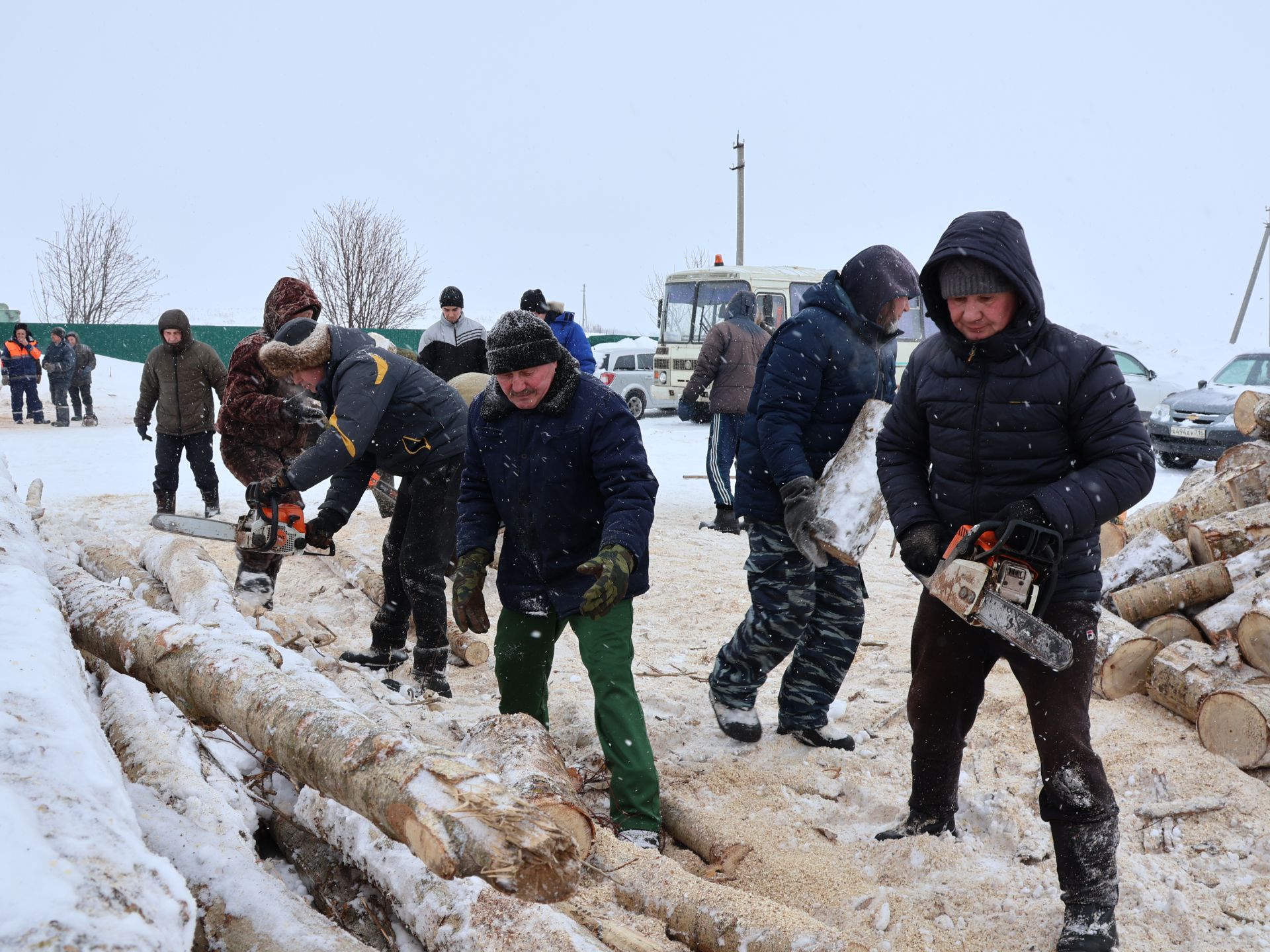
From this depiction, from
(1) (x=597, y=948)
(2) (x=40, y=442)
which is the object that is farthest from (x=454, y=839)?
(2) (x=40, y=442)

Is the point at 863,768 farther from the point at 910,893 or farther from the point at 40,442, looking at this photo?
the point at 40,442

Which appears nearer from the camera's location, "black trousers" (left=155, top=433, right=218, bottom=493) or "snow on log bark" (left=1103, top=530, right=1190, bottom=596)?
"snow on log bark" (left=1103, top=530, right=1190, bottom=596)

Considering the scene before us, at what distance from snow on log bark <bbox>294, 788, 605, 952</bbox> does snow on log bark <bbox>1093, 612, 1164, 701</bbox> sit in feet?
9.87

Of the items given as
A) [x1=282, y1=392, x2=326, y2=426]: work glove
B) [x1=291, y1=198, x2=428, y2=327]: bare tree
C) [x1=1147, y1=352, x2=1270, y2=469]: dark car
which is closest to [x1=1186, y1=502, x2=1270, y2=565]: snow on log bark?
[x1=282, y1=392, x2=326, y2=426]: work glove

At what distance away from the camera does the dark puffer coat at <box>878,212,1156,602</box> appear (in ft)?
7.63

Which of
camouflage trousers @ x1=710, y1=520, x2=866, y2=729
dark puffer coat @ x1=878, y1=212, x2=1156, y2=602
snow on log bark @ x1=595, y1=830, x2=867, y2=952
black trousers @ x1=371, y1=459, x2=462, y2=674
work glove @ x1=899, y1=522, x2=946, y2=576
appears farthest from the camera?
black trousers @ x1=371, y1=459, x2=462, y2=674

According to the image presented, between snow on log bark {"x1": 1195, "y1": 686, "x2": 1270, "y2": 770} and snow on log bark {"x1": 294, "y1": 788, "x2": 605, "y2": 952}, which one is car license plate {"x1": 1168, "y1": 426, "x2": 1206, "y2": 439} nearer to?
snow on log bark {"x1": 1195, "y1": 686, "x2": 1270, "y2": 770}

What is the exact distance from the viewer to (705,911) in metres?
2.13

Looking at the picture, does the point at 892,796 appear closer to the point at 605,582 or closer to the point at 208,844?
the point at 605,582

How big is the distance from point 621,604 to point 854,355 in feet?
4.68

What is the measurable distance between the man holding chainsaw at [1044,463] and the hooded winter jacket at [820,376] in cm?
95

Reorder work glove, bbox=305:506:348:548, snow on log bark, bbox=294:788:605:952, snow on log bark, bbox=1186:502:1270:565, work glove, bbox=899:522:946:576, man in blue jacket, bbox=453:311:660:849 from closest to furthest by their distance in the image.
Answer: snow on log bark, bbox=294:788:605:952
work glove, bbox=899:522:946:576
man in blue jacket, bbox=453:311:660:849
work glove, bbox=305:506:348:548
snow on log bark, bbox=1186:502:1270:565

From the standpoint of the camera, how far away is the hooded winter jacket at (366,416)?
4027 mm

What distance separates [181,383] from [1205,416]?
11.8 metres
